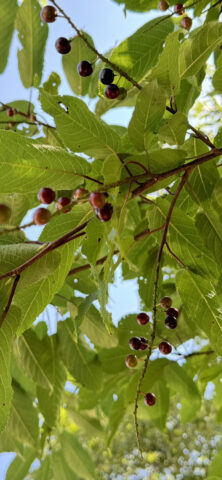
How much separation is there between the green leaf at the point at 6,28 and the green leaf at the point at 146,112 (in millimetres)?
924

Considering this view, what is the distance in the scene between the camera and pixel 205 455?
7.93m

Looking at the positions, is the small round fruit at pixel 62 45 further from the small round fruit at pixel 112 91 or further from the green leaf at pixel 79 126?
the green leaf at pixel 79 126

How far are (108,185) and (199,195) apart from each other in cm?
36

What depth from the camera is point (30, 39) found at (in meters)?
1.53

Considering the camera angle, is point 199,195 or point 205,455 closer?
point 199,195

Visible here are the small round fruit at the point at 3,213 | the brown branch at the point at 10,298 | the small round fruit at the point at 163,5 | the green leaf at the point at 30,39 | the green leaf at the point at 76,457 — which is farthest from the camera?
the green leaf at the point at 76,457

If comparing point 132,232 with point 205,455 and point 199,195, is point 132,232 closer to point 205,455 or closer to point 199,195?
point 199,195

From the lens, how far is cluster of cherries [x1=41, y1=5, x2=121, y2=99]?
2.99 feet

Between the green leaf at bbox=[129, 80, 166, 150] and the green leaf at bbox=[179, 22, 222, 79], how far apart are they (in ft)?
0.46

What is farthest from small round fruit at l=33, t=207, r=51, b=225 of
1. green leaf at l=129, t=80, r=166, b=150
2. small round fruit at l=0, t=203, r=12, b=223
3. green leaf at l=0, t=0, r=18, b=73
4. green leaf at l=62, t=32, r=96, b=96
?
green leaf at l=0, t=0, r=18, b=73

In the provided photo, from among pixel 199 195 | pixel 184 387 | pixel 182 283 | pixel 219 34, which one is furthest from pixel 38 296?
pixel 184 387

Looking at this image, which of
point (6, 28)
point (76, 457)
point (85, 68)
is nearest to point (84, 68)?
point (85, 68)

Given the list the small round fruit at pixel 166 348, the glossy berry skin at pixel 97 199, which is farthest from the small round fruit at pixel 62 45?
the small round fruit at pixel 166 348

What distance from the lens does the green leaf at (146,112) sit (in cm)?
76
